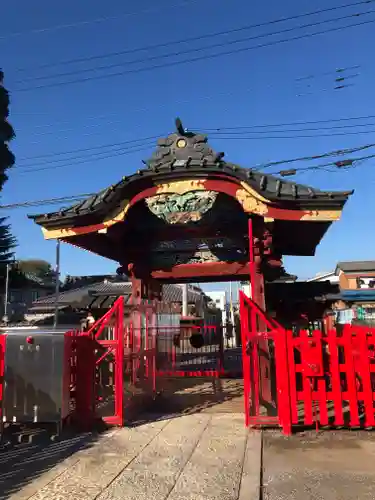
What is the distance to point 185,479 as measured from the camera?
13.8 ft

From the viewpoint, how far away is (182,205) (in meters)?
7.41

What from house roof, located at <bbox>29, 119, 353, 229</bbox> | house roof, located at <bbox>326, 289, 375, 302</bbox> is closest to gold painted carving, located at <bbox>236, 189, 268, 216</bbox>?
house roof, located at <bbox>29, 119, 353, 229</bbox>

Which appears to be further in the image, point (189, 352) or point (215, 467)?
point (189, 352)

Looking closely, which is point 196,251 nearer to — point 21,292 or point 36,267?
point 21,292

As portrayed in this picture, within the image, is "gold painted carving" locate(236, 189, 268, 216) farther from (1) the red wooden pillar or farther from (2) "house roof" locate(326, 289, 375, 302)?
(2) "house roof" locate(326, 289, 375, 302)

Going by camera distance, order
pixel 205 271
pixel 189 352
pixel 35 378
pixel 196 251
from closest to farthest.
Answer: pixel 35 378, pixel 205 271, pixel 196 251, pixel 189 352

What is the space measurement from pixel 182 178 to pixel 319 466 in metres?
4.85

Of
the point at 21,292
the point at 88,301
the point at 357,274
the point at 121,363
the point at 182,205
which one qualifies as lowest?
the point at 121,363

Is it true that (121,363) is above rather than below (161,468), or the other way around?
above

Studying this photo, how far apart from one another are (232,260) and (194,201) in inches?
72.3

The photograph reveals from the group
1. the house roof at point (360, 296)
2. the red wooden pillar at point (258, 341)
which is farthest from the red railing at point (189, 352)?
the house roof at point (360, 296)

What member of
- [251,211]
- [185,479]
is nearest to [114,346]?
[185,479]

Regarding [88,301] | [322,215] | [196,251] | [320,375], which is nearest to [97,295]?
[88,301]

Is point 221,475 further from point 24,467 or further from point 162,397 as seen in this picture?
point 162,397
